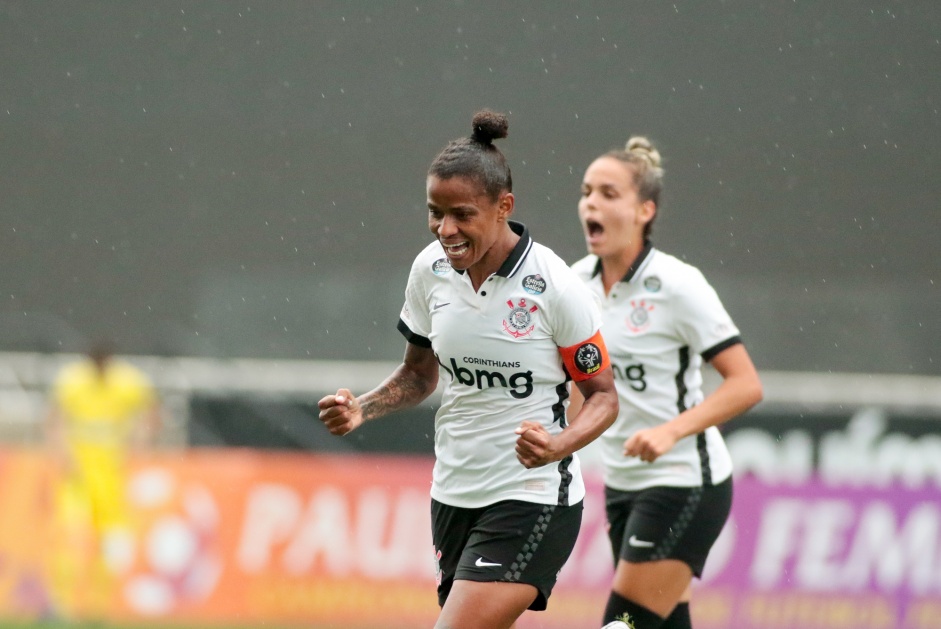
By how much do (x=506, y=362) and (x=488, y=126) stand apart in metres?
0.79

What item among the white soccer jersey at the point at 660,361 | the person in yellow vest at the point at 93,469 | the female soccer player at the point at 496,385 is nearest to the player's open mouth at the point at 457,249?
the female soccer player at the point at 496,385

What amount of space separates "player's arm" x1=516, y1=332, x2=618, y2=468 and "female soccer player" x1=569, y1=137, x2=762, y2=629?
30.0 inches

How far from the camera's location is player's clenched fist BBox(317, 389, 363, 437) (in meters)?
4.53

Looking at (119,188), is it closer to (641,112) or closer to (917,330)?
(641,112)

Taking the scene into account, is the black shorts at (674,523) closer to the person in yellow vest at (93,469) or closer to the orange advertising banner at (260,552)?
the orange advertising banner at (260,552)

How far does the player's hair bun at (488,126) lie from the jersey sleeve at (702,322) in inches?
54.2

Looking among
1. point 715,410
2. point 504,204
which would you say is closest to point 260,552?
point 715,410

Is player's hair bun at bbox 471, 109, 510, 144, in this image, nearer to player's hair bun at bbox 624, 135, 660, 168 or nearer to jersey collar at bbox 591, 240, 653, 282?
jersey collar at bbox 591, 240, 653, 282

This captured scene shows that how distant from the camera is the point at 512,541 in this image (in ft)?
15.0

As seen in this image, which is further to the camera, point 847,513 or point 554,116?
point 554,116

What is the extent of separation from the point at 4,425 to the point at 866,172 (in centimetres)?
1121

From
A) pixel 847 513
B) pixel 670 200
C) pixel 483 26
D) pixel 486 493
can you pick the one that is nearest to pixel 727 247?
pixel 670 200

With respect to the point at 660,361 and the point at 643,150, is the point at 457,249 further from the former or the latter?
the point at 643,150

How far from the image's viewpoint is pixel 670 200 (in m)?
17.2
